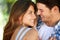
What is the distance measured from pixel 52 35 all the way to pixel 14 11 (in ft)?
1.20

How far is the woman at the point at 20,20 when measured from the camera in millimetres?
Result: 1136

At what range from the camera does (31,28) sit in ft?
3.72

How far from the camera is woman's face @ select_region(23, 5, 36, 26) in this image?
1138 mm

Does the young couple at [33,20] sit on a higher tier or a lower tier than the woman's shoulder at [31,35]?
higher

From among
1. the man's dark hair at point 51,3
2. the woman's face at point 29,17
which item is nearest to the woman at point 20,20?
the woman's face at point 29,17

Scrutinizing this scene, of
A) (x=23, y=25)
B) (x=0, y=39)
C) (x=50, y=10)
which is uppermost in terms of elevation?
(x=50, y=10)

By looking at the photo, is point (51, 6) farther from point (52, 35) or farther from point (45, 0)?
point (52, 35)

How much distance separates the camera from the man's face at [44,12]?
1.15 m

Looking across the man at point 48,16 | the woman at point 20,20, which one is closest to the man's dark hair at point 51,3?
the man at point 48,16

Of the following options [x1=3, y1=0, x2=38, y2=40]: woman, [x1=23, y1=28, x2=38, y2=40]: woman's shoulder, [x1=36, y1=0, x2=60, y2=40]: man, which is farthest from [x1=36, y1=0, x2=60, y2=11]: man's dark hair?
[x1=23, y1=28, x2=38, y2=40]: woman's shoulder

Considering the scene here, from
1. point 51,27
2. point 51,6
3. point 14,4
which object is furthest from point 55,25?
point 14,4

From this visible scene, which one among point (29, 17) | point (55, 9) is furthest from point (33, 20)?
point (55, 9)

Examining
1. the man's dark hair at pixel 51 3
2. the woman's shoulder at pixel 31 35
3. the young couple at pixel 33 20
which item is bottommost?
the woman's shoulder at pixel 31 35

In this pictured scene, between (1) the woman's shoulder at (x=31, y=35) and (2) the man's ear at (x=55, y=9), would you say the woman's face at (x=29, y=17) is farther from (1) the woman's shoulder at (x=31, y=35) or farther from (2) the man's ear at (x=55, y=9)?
(2) the man's ear at (x=55, y=9)
